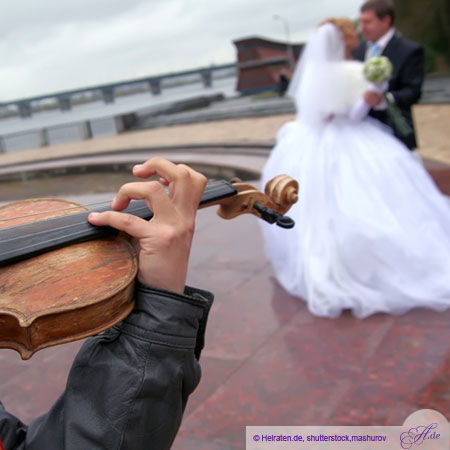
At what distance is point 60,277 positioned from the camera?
2.95 feet

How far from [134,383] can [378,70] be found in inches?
114

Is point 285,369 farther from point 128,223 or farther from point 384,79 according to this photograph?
point 384,79

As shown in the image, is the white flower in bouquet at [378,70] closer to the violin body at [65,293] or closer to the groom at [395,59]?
the groom at [395,59]

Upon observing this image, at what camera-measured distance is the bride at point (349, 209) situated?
2.90 m

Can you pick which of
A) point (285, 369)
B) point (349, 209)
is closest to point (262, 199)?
point (285, 369)

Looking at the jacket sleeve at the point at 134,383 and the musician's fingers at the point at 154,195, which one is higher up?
the musician's fingers at the point at 154,195

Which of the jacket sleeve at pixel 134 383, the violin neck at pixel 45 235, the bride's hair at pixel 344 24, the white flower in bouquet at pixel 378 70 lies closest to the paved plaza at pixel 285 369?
the jacket sleeve at pixel 134 383

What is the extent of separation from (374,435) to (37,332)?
5.13 feet

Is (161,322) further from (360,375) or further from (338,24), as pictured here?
(338,24)

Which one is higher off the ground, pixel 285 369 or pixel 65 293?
pixel 65 293

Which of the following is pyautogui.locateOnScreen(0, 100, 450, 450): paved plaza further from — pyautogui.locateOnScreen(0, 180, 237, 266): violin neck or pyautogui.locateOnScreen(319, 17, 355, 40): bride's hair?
pyautogui.locateOnScreen(319, 17, 355, 40): bride's hair

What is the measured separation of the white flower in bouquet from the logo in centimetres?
219

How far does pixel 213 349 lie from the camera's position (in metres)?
2.72

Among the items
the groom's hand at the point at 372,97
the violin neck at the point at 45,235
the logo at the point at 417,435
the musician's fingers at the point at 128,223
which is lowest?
the logo at the point at 417,435
